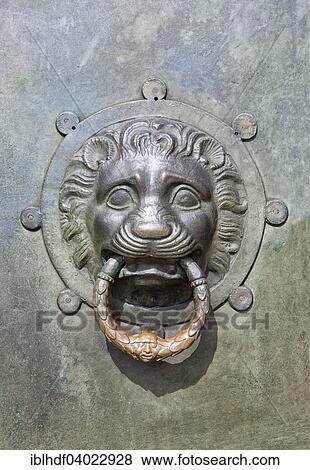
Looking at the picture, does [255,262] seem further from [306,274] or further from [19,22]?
[19,22]

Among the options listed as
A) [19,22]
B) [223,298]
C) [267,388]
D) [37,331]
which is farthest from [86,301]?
[19,22]

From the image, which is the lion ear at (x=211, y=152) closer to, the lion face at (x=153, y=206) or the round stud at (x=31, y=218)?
the lion face at (x=153, y=206)

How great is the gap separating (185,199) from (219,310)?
0.20 m

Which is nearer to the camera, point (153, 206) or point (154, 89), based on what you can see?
point (153, 206)

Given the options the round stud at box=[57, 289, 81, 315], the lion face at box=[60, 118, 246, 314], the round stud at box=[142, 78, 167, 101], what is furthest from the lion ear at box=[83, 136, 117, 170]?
the round stud at box=[57, 289, 81, 315]

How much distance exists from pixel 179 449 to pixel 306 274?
344 mm

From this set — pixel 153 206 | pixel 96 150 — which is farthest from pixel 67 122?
pixel 153 206

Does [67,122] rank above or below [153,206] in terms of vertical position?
above

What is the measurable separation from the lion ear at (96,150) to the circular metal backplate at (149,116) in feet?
0.08

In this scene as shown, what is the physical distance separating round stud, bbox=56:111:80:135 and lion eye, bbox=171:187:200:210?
0.68 ft

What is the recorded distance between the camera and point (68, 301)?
1.16 m

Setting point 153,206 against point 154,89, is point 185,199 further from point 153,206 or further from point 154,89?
point 154,89

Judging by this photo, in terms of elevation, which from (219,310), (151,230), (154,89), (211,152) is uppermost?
(154,89)

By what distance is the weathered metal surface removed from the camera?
3.78 ft
